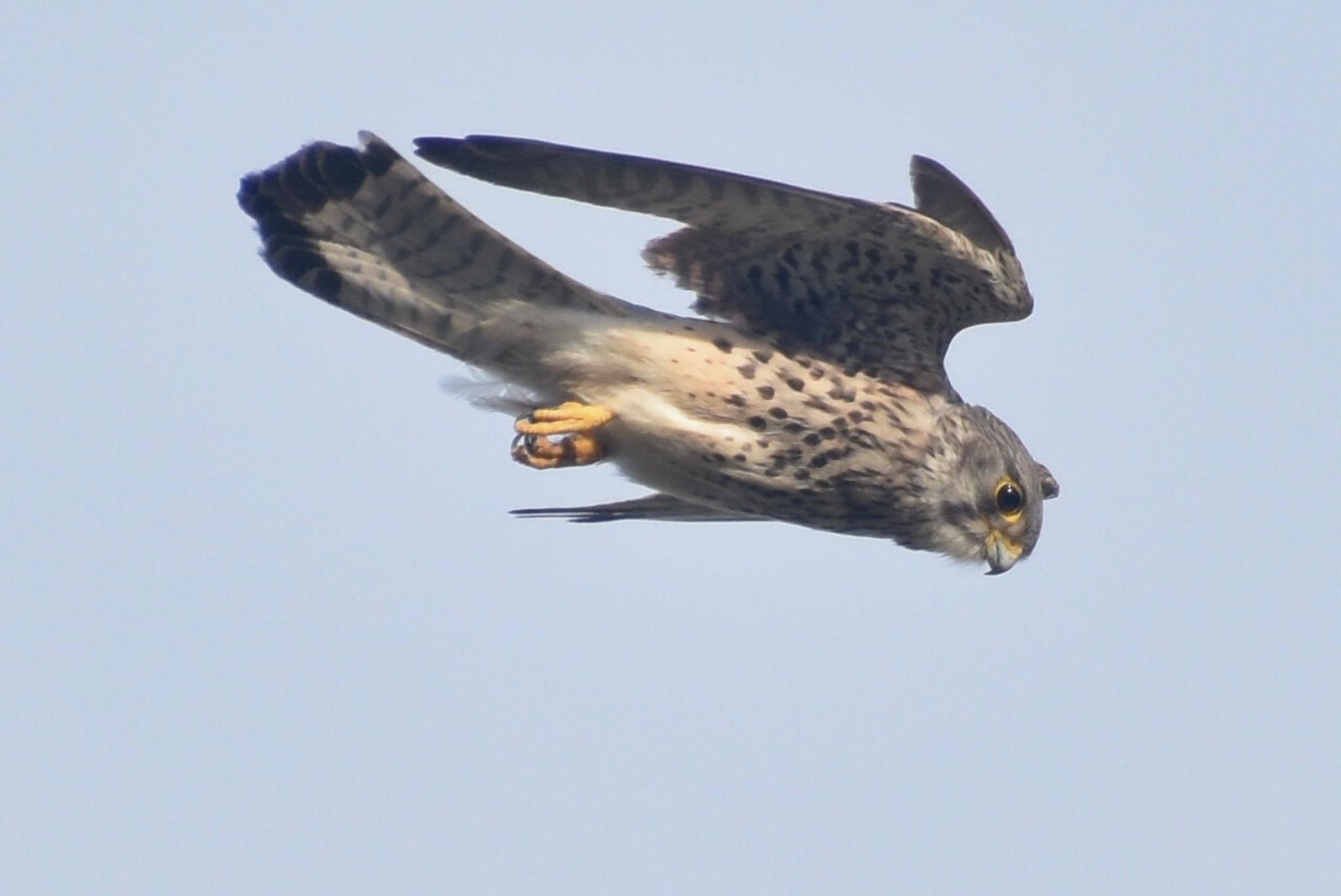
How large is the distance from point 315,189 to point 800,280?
170cm

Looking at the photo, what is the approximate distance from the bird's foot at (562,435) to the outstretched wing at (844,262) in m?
0.59

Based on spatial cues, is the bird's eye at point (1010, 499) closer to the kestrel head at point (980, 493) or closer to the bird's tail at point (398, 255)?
the kestrel head at point (980, 493)

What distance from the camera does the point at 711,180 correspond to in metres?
6.98

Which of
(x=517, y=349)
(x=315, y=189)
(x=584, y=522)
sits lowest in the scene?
(x=584, y=522)

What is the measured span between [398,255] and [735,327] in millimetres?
1207

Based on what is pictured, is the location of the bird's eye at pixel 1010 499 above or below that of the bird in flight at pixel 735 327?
below

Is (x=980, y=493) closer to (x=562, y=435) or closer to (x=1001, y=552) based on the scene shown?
(x=1001, y=552)

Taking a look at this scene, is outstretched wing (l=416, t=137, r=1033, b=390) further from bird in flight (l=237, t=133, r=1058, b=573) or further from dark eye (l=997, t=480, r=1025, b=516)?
dark eye (l=997, t=480, r=1025, b=516)

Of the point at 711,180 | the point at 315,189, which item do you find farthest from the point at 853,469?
the point at 315,189

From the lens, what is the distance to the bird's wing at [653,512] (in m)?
8.19

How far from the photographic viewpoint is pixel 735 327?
7742mm

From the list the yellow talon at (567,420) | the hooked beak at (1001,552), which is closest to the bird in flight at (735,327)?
the yellow talon at (567,420)

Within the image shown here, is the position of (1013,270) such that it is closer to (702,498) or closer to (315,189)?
(702,498)

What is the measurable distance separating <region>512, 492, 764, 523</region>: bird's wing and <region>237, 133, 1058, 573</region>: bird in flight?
16.1 inches
